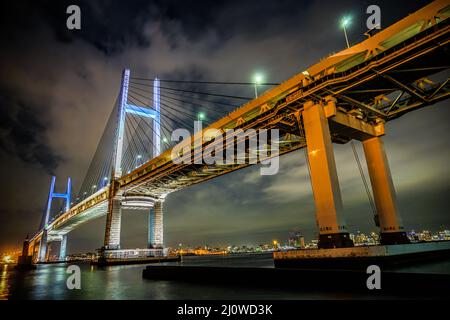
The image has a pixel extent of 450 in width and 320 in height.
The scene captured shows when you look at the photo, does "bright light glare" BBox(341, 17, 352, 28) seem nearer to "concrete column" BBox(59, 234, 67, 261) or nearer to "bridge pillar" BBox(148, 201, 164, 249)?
"bridge pillar" BBox(148, 201, 164, 249)

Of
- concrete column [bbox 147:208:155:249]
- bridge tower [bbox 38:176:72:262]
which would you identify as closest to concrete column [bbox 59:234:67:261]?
bridge tower [bbox 38:176:72:262]

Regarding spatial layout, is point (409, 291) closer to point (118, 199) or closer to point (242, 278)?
point (242, 278)

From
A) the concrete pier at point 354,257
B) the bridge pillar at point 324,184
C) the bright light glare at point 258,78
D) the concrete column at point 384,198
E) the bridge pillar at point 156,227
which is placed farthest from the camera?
the bridge pillar at point 156,227

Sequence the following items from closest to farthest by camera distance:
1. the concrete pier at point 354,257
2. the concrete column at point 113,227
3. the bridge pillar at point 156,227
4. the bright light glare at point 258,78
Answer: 1. the concrete pier at point 354,257
2. the bright light glare at point 258,78
3. the concrete column at point 113,227
4. the bridge pillar at point 156,227

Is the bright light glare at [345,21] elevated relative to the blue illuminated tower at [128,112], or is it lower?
lower

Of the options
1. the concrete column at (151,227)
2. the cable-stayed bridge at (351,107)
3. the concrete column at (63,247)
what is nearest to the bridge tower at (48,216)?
the concrete column at (63,247)

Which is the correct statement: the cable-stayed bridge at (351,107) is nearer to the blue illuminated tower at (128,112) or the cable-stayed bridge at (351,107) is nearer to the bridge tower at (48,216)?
the blue illuminated tower at (128,112)

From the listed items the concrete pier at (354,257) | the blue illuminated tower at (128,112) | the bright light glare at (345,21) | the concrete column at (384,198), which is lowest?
the concrete pier at (354,257)

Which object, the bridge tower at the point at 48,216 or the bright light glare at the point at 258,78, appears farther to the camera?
the bridge tower at the point at 48,216
